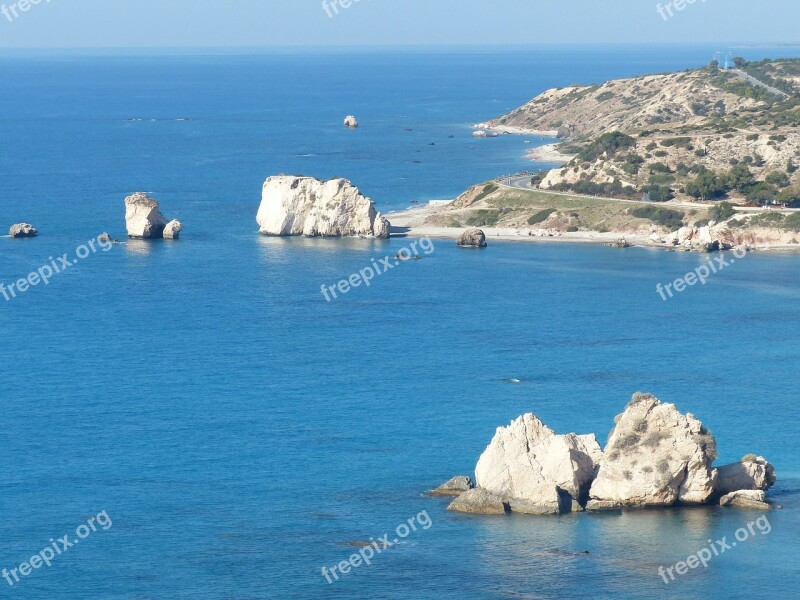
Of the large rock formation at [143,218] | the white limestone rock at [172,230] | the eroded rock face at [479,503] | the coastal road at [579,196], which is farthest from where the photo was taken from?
the coastal road at [579,196]

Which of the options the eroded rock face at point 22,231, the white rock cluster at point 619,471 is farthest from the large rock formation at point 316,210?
the white rock cluster at point 619,471

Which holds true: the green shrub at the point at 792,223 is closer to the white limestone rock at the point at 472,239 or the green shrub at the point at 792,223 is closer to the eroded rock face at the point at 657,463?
the white limestone rock at the point at 472,239

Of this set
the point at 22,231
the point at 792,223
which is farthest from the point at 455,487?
the point at 22,231

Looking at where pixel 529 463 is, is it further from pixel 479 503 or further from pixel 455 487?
pixel 455 487

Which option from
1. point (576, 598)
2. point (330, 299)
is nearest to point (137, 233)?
point (330, 299)

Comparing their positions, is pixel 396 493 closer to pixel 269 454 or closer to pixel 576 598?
pixel 269 454
